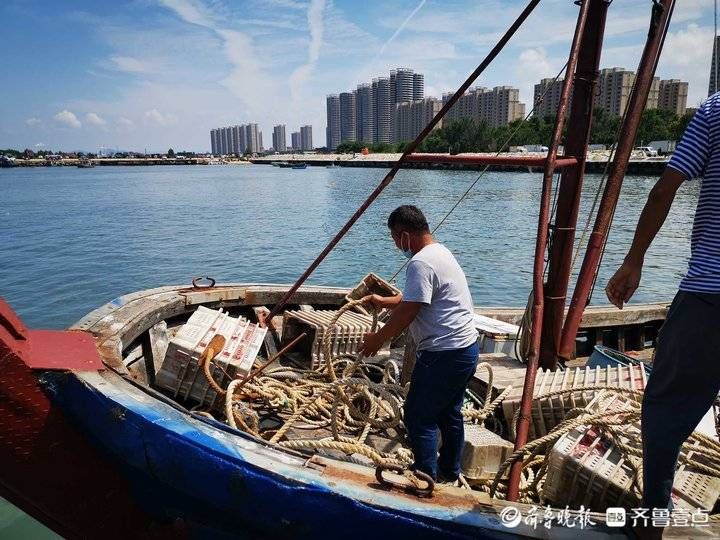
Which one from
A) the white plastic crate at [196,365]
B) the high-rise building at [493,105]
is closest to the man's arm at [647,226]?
the white plastic crate at [196,365]

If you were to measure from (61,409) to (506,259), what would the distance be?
1965 centimetres

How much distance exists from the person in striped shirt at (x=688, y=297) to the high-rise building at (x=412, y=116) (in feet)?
489

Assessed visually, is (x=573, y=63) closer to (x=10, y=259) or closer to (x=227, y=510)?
(x=227, y=510)

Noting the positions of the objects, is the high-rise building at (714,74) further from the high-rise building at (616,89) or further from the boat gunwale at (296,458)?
the high-rise building at (616,89)

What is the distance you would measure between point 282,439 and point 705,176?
3.21 meters

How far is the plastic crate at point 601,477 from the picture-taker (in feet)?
Answer: 8.87

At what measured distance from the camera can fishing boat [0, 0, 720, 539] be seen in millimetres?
2486

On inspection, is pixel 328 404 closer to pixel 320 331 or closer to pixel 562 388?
pixel 320 331

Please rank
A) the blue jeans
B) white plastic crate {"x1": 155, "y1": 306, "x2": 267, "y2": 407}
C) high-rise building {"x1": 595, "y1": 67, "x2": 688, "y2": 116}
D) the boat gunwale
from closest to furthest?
the boat gunwale < the blue jeans < white plastic crate {"x1": 155, "y1": 306, "x2": 267, "y2": 407} < high-rise building {"x1": 595, "y1": 67, "x2": 688, "y2": 116}

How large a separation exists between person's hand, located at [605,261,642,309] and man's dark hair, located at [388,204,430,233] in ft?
3.62

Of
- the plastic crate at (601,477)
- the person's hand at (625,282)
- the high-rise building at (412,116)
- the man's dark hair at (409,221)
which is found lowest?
the plastic crate at (601,477)

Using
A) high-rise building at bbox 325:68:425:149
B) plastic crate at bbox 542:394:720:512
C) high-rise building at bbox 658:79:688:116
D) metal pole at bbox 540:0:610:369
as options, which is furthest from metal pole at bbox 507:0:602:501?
high-rise building at bbox 325:68:425:149

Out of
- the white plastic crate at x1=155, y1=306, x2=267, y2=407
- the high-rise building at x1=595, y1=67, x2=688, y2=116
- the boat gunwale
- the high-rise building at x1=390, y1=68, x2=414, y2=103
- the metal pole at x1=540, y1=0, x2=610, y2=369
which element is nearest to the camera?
the boat gunwale

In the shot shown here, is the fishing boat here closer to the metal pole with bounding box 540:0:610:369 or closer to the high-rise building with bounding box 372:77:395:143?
the metal pole with bounding box 540:0:610:369
